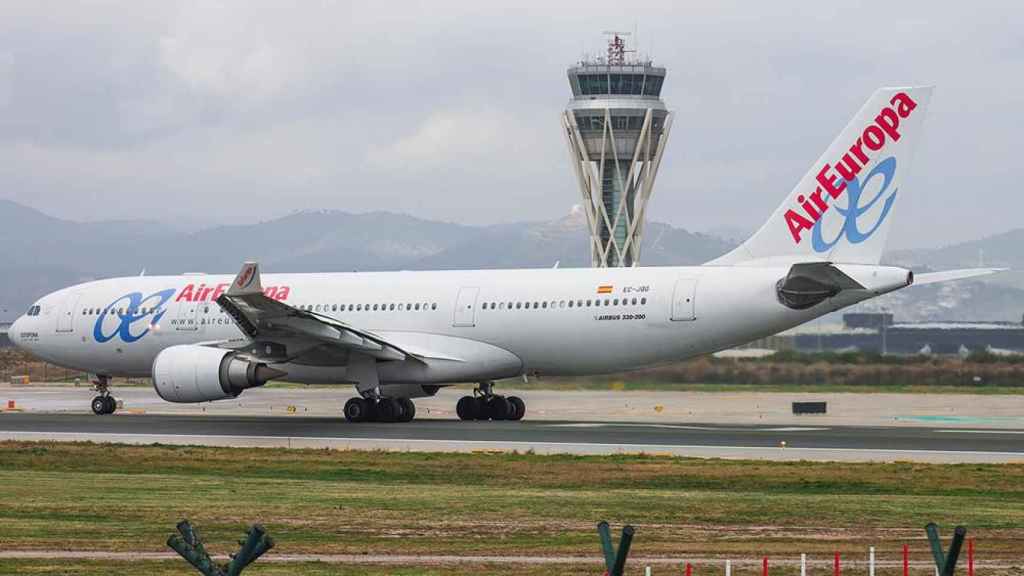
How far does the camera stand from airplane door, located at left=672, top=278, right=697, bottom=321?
3744cm

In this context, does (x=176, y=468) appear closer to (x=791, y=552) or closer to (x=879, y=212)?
(x=791, y=552)

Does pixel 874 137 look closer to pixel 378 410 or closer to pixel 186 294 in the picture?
pixel 378 410

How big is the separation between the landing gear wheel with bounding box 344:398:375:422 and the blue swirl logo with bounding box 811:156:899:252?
36.8 feet

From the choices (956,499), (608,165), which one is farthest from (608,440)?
(608,165)

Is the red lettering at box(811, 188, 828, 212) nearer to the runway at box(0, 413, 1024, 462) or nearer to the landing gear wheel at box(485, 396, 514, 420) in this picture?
the runway at box(0, 413, 1024, 462)

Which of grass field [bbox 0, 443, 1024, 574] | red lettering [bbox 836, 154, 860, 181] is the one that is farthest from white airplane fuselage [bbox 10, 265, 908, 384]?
grass field [bbox 0, 443, 1024, 574]

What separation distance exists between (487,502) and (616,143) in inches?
3692

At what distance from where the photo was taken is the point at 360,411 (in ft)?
130

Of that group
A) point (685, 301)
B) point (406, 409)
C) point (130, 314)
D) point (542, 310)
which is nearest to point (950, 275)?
point (685, 301)

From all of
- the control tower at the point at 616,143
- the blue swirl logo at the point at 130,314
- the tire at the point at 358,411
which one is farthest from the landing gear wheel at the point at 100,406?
the control tower at the point at 616,143

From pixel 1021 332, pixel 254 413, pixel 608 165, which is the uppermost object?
pixel 608 165

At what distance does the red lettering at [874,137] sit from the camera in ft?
121

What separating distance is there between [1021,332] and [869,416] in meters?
75.5

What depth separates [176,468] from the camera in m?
28.3
